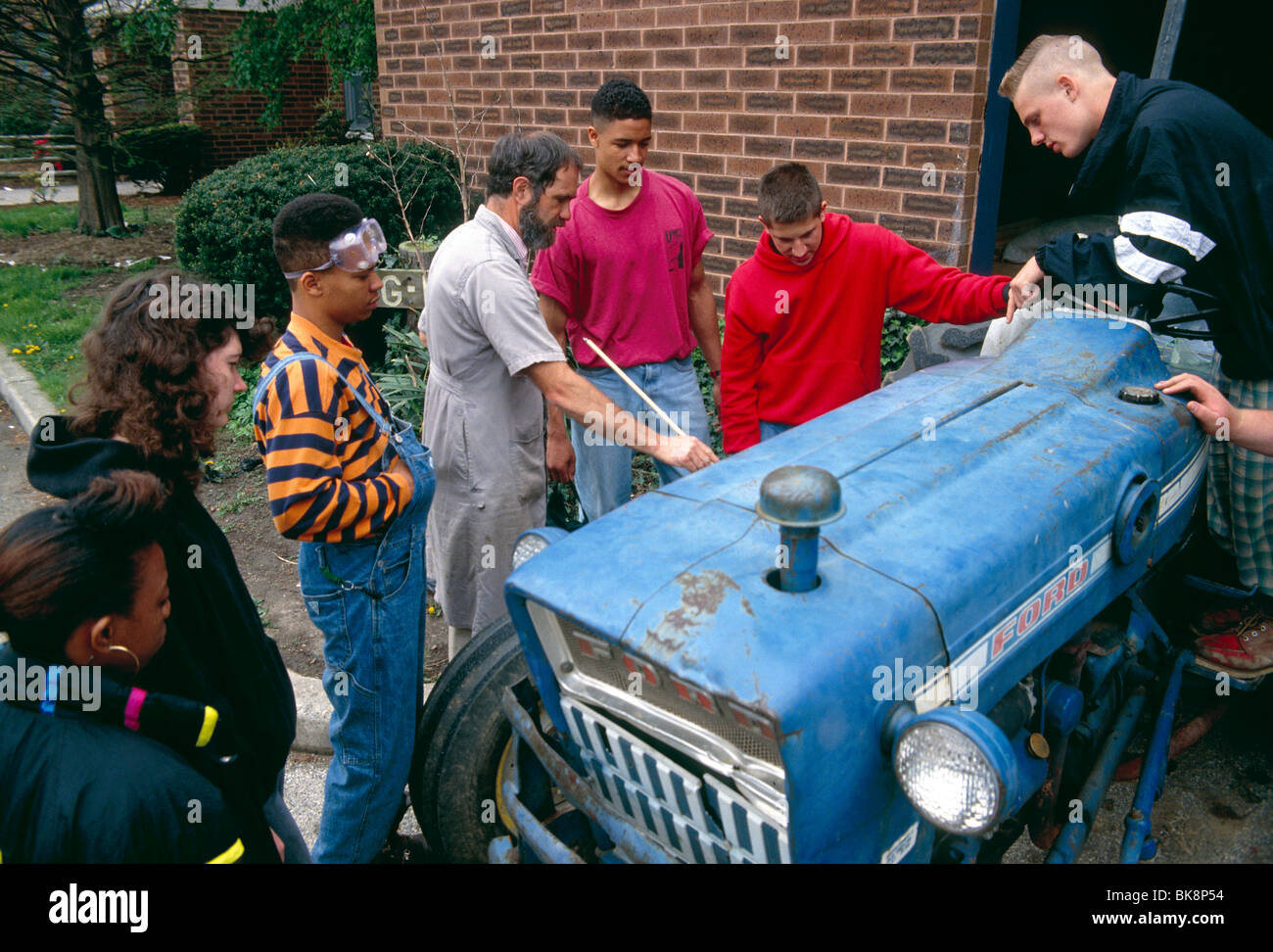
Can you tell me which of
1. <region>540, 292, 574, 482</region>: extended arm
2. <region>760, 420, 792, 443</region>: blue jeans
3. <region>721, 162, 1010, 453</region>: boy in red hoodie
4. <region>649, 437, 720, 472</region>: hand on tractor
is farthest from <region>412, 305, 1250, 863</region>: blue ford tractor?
<region>540, 292, 574, 482</region>: extended arm

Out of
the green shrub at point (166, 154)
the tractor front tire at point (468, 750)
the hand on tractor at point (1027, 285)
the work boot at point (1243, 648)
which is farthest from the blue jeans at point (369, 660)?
the green shrub at point (166, 154)

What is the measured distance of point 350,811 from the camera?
8.53 ft

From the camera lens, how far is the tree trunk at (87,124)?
1277 cm

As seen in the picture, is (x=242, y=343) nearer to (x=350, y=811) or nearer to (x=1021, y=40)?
(x=350, y=811)

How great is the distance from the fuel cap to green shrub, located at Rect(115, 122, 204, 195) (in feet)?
56.0

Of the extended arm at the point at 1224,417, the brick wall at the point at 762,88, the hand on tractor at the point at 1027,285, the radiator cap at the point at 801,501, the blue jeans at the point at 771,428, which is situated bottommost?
the blue jeans at the point at 771,428

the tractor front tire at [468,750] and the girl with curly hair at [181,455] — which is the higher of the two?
the girl with curly hair at [181,455]

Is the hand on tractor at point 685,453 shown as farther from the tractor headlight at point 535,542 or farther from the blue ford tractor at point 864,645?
the tractor headlight at point 535,542

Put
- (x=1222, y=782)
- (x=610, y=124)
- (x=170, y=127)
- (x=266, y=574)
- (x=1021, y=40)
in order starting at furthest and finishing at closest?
1. (x=170, y=127)
2. (x=1021, y=40)
3. (x=266, y=574)
4. (x=610, y=124)
5. (x=1222, y=782)

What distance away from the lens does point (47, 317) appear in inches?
376

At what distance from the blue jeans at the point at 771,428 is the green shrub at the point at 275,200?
444 centimetres
